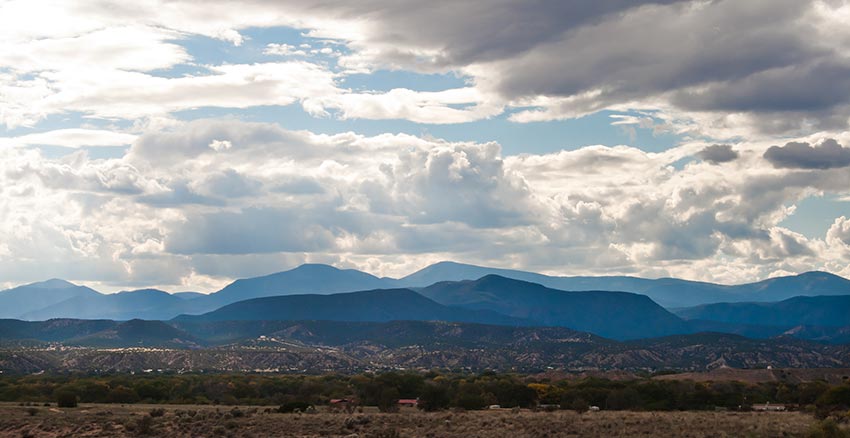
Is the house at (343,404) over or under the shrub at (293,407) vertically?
under

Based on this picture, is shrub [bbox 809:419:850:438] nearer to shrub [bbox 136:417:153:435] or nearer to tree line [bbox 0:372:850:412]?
tree line [bbox 0:372:850:412]

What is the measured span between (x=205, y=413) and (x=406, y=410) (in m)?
18.2

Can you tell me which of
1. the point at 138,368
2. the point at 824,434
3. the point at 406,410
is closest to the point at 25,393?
the point at 406,410

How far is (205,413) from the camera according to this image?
73688 millimetres

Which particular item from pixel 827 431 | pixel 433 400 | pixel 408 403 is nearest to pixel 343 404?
pixel 408 403

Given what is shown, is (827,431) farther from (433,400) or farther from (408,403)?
(408,403)

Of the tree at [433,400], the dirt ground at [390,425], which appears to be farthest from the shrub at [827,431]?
the tree at [433,400]

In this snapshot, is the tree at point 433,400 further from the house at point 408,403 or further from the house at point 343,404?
the house at point 343,404

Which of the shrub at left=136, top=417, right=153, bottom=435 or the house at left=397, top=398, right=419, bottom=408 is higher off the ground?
the shrub at left=136, top=417, right=153, bottom=435

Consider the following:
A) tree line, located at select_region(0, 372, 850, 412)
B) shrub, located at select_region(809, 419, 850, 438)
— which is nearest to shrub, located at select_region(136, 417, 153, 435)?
tree line, located at select_region(0, 372, 850, 412)

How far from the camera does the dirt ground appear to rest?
198 ft

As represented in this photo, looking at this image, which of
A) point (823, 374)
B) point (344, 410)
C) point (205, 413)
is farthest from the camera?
point (823, 374)

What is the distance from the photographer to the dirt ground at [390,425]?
60.4 metres

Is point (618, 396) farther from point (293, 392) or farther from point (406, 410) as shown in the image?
point (293, 392)
